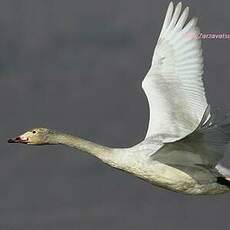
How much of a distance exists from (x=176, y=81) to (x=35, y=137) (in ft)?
12.3

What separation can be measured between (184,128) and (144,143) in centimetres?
170

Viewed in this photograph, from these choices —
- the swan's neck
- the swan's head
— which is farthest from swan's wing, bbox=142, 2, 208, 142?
the swan's head

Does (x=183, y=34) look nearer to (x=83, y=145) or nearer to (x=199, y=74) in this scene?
(x=199, y=74)

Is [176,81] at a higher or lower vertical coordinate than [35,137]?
higher

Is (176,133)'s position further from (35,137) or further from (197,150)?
(35,137)

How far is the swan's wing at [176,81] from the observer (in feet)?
69.2

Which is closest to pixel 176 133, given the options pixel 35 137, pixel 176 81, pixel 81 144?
pixel 81 144

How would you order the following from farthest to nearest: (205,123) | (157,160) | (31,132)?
(31,132) → (157,160) → (205,123)

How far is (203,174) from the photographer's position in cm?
1947

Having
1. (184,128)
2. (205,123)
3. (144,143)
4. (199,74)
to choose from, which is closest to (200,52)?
(199,74)

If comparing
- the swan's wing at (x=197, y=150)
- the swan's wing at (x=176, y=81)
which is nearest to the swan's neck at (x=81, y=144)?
the swan's wing at (x=197, y=150)

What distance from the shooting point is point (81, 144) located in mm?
19641

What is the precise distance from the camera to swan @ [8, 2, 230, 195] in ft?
60.4

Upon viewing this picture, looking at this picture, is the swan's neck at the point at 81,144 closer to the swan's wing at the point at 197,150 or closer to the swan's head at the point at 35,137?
the swan's head at the point at 35,137
